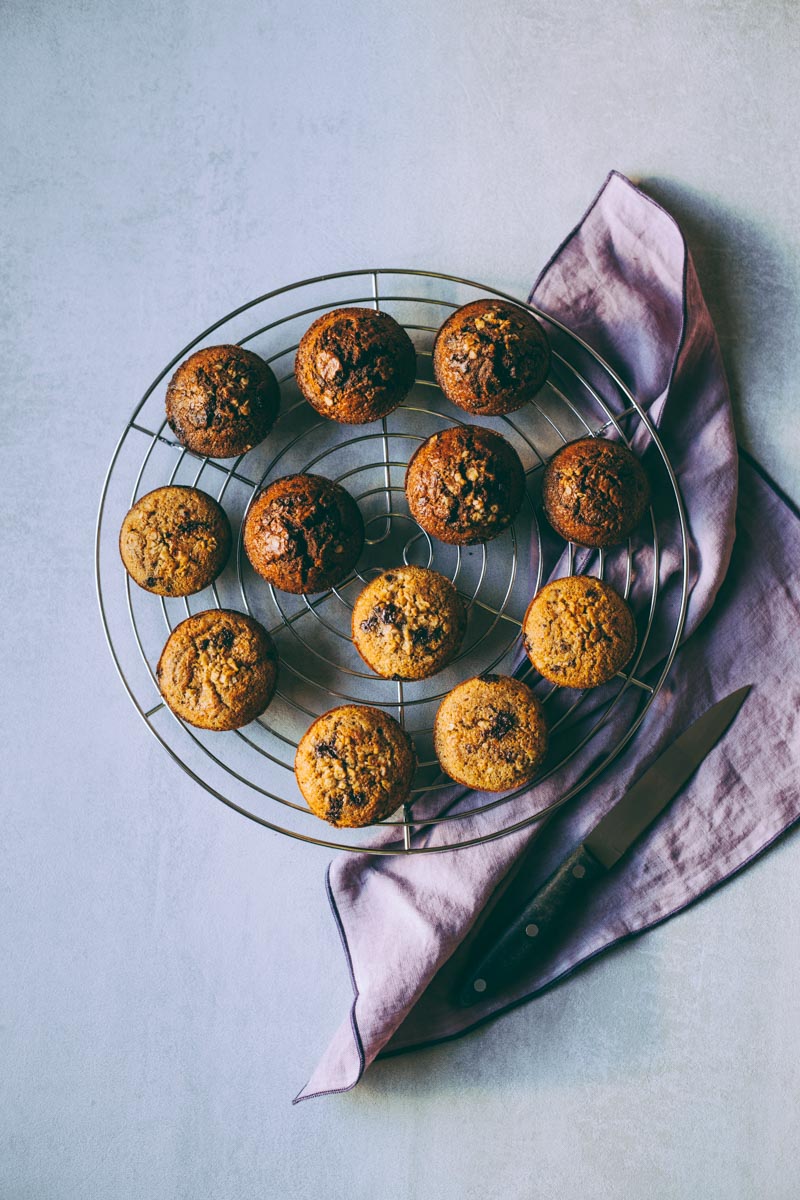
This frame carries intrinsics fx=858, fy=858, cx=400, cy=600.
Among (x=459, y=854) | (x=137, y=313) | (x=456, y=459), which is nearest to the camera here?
(x=456, y=459)

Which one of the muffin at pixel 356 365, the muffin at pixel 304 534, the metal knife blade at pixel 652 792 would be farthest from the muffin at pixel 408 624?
the metal knife blade at pixel 652 792

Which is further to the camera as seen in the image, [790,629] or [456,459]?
[790,629]

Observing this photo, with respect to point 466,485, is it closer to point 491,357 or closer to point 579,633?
point 491,357

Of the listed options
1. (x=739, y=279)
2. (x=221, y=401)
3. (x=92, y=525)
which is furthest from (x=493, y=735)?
(x=739, y=279)

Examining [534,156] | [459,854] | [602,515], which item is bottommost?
[459,854]

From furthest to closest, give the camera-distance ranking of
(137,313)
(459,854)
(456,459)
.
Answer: (137,313) < (459,854) < (456,459)

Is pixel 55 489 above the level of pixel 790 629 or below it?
above

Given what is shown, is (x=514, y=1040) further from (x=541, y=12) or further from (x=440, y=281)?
(x=541, y=12)

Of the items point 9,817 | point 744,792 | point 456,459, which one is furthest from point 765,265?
point 9,817
